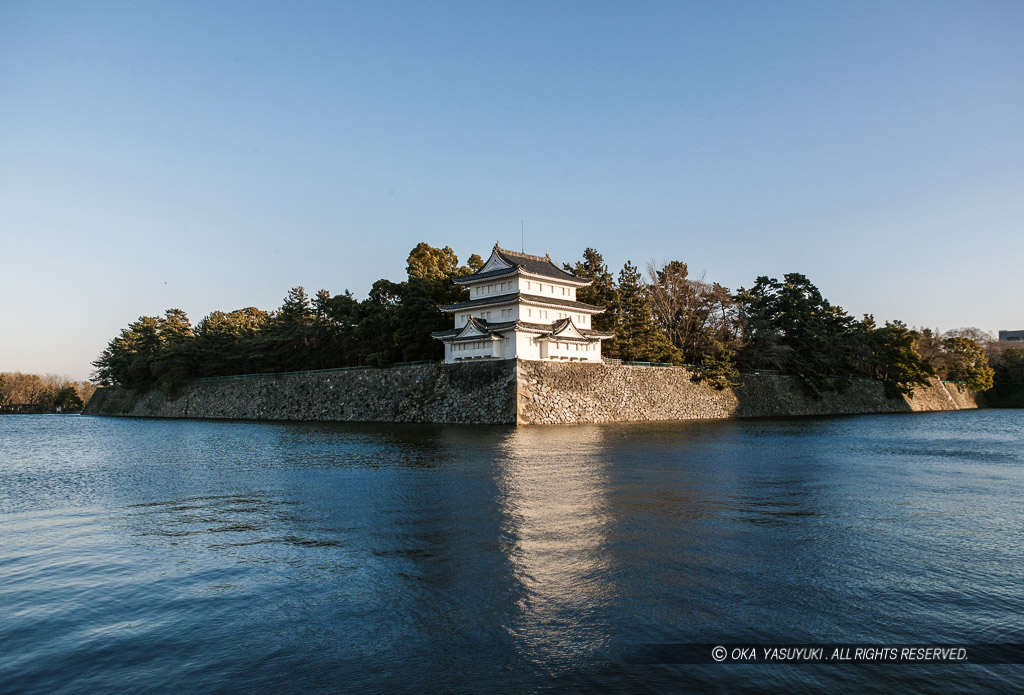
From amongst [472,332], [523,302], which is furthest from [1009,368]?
[472,332]

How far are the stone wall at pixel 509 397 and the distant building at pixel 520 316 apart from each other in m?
1.67

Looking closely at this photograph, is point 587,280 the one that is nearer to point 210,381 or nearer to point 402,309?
point 402,309

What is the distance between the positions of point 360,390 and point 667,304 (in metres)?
25.8

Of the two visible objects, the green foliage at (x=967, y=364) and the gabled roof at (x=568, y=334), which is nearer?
the gabled roof at (x=568, y=334)

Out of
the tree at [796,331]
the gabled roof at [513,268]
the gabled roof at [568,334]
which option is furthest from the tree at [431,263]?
the tree at [796,331]

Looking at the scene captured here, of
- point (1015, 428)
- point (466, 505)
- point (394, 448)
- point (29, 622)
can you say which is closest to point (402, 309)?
point (394, 448)

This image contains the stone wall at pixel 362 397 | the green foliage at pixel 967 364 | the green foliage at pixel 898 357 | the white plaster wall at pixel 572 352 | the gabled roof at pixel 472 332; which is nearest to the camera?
the stone wall at pixel 362 397

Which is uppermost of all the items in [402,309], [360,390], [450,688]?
[402,309]

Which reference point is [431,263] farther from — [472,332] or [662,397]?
[662,397]

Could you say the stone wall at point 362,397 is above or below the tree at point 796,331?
below

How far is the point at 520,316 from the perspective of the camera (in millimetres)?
36250

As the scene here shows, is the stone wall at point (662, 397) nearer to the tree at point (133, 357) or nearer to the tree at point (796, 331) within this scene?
the tree at point (796, 331)

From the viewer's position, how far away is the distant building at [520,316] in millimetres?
35094

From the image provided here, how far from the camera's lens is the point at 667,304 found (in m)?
46.8
